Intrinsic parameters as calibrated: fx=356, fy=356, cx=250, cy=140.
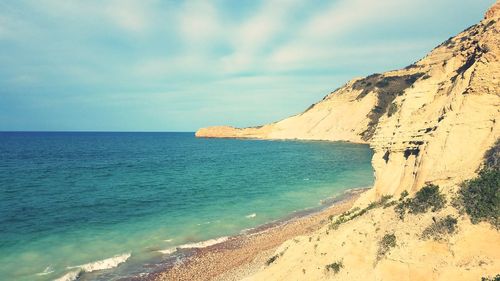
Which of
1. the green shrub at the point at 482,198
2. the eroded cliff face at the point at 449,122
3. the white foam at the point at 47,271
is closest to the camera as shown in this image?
the green shrub at the point at 482,198

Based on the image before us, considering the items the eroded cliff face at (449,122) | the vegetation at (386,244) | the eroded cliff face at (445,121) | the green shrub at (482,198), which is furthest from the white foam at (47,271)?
the green shrub at (482,198)

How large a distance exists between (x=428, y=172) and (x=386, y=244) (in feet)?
13.2

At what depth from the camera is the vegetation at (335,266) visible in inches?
472

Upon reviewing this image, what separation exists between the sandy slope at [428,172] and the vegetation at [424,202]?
1.00 ft

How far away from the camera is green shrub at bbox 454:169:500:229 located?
10.8 m

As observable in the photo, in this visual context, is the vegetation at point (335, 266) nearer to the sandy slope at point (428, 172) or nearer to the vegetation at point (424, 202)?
the sandy slope at point (428, 172)

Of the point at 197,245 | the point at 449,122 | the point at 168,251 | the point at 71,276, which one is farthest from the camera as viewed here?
the point at 197,245

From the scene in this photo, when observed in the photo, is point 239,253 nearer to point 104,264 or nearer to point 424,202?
point 104,264

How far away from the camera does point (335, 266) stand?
12125 millimetres

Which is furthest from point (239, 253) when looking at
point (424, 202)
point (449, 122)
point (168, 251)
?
point (449, 122)

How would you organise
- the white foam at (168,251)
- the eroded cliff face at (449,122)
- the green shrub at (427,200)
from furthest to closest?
1. the white foam at (168,251)
2. the eroded cliff face at (449,122)
3. the green shrub at (427,200)

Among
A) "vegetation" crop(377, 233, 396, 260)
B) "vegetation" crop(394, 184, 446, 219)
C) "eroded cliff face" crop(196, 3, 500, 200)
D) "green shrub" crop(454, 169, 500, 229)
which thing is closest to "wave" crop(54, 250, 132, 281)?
"eroded cliff face" crop(196, 3, 500, 200)

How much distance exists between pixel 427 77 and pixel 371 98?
103907 millimetres

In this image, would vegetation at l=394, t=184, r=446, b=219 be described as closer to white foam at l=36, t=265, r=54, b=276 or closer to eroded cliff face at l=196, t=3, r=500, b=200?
eroded cliff face at l=196, t=3, r=500, b=200
